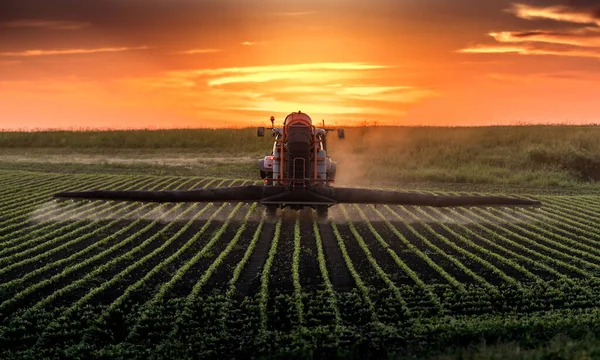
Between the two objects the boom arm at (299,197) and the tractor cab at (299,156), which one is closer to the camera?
the boom arm at (299,197)

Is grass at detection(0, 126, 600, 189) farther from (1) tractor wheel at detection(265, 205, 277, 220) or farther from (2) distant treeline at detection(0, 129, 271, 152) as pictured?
(1) tractor wheel at detection(265, 205, 277, 220)

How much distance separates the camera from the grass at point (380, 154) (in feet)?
108

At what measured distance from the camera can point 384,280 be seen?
482 inches

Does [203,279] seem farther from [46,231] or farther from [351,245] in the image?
[46,231]

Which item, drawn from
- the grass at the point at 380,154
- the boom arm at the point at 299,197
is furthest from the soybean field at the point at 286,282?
the grass at the point at 380,154

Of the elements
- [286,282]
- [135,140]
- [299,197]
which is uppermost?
[135,140]

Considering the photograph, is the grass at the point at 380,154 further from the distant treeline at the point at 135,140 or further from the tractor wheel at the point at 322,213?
the tractor wheel at the point at 322,213

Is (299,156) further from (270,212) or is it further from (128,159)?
(128,159)

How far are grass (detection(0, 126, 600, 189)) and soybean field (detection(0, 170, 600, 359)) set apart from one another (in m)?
12.9

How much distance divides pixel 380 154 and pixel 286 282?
28.8 metres

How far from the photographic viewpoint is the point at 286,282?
12180mm

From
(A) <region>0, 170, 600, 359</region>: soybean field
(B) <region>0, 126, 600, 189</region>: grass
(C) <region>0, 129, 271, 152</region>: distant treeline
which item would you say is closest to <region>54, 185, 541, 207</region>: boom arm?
(A) <region>0, 170, 600, 359</region>: soybean field

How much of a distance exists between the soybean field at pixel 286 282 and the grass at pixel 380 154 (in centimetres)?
1287

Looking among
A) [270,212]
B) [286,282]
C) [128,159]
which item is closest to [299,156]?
[270,212]
